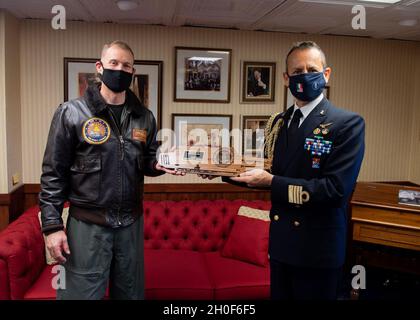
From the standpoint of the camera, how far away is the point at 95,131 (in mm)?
2148

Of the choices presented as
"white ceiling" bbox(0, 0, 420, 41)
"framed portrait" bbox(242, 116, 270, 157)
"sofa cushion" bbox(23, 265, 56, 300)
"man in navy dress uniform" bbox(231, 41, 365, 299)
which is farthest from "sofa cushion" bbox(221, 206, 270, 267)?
"white ceiling" bbox(0, 0, 420, 41)

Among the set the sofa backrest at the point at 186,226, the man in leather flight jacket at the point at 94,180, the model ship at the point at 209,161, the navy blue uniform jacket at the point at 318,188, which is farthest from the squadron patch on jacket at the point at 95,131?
the sofa backrest at the point at 186,226

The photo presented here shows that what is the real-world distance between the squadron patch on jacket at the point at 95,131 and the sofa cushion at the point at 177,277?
1630 mm

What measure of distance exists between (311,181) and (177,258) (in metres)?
2.27

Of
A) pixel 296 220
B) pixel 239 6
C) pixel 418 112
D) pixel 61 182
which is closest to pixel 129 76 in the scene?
pixel 61 182

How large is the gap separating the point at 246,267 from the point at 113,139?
207 cm

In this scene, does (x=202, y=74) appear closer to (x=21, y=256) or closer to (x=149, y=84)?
(x=149, y=84)

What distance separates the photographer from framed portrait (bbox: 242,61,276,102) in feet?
14.6

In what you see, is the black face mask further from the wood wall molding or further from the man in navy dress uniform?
the wood wall molding

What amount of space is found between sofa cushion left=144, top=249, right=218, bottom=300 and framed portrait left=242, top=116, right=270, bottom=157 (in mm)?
1362

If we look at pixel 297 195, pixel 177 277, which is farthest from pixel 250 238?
pixel 297 195

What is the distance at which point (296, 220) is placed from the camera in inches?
77.5

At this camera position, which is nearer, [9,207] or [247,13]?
[247,13]

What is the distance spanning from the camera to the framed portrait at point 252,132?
4.49 metres
